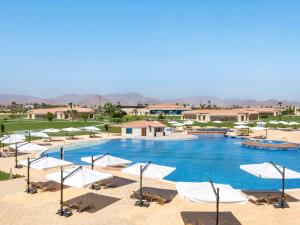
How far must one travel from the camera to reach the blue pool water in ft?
77.8

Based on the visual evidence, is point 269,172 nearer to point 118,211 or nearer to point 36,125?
point 118,211

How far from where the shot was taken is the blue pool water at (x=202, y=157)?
2370cm

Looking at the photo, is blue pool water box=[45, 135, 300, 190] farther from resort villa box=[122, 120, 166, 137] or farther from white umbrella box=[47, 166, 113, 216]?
white umbrella box=[47, 166, 113, 216]

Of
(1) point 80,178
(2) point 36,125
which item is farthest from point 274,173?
(2) point 36,125

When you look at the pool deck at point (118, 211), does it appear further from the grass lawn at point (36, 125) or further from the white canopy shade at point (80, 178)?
the grass lawn at point (36, 125)

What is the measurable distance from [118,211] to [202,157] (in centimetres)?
1966

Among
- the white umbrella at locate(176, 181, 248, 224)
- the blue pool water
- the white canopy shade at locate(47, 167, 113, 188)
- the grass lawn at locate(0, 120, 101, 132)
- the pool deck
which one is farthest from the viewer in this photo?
the grass lawn at locate(0, 120, 101, 132)

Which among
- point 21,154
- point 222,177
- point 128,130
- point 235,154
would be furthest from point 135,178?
point 128,130

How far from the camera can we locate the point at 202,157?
108 ft

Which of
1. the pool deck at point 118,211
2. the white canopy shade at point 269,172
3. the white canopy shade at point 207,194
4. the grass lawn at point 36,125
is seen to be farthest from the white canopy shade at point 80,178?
the grass lawn at point 36,125

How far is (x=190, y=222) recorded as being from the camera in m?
13.1

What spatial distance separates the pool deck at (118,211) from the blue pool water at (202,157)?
6.43 meters

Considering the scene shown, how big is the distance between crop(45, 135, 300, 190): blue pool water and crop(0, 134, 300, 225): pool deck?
6430mm

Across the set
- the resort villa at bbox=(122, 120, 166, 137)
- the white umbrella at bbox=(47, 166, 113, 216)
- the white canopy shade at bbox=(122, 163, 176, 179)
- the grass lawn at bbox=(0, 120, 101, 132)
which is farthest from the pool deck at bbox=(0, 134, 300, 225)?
the grass lawn at bbox=(0, 120, 101, 132)
